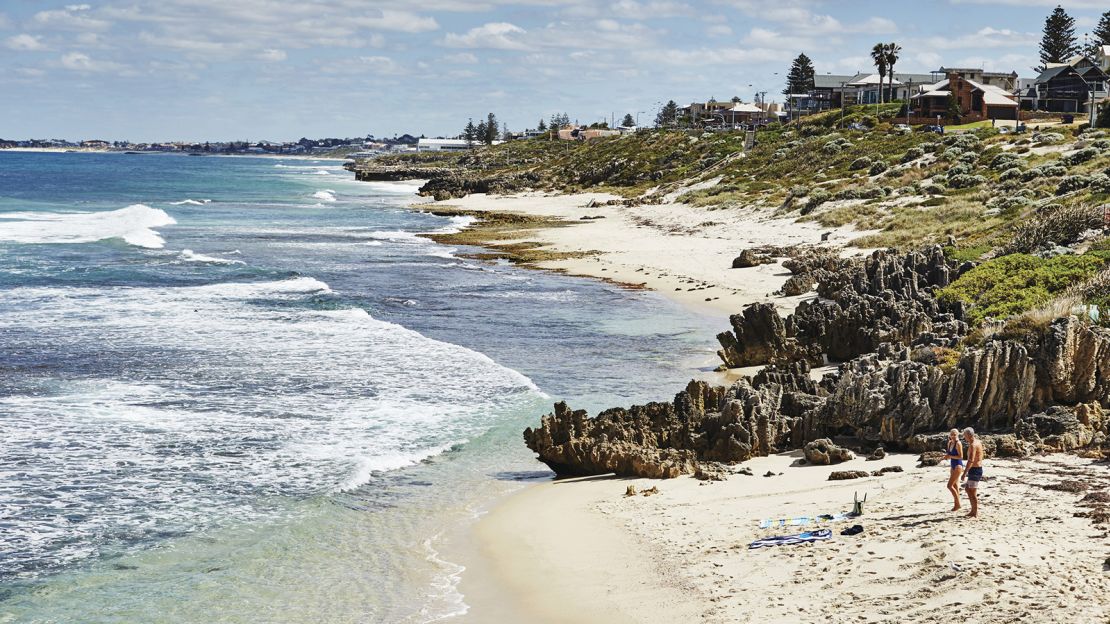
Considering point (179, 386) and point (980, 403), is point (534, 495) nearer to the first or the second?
point (980, 403)

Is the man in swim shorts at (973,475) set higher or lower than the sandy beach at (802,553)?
higher

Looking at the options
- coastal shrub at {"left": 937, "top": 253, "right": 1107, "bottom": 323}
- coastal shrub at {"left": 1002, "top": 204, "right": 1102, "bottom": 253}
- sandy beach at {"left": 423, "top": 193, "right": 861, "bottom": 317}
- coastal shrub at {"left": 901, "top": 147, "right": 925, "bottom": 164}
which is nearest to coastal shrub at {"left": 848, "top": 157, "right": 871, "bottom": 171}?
coastal shrub at {"left": 901, "top": 147, "right": 925, "bottom": 164}

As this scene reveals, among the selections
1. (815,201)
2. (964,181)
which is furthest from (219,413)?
(964,181)

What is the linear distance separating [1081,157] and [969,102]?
40.3m

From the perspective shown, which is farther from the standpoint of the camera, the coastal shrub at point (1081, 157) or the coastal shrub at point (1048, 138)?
the coastal shrub at point (1048, 138)

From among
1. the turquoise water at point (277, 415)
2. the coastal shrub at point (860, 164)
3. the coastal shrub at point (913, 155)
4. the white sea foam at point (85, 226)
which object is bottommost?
the turquoise water at point (277, 415)

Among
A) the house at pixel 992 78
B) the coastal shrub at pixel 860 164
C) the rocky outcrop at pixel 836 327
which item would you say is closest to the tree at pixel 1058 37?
the house at pixel 992 78

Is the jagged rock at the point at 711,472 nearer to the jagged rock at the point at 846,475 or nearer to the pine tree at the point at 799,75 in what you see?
the jagged rock at the point at 846,475

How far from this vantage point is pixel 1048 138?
6744 centimetres

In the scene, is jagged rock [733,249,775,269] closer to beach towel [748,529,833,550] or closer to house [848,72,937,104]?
beach towel [748,529,833,550]

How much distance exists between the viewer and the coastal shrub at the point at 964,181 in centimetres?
5884

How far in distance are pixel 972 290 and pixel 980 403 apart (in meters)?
11.8

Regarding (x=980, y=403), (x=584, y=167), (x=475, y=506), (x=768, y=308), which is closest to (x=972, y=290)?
(x=768, y=308)

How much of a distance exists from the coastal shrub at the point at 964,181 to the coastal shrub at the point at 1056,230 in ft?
74.1
